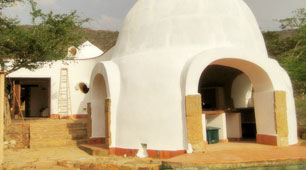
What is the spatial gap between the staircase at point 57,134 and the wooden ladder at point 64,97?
278cm

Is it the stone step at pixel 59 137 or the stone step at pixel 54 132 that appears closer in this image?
the stone step at pixel 59 137

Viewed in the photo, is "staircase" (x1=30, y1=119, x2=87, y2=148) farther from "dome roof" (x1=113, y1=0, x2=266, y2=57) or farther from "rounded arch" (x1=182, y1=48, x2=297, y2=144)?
"rounded arch" (x1=182, y1=48, x2=297, y2=144)

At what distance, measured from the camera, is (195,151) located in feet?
22.7

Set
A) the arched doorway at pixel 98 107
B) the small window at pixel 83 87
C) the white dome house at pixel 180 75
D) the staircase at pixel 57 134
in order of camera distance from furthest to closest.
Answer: the small window at pixel 83 87 → the staircase at pixel 57 134 → the arched doorway at pixel 98 107 → the white dome house at pixel 180 75

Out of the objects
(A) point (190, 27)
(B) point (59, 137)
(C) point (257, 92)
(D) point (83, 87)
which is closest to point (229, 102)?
(C) point (257, 92)

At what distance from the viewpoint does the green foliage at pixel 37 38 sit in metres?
11.1

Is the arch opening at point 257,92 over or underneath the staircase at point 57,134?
over

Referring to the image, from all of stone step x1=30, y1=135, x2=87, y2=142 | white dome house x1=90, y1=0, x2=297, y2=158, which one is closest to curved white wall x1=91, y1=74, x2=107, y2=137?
white dome house x1=90, y1=0, x2=297, y2=158

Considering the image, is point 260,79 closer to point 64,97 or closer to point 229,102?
point 229,102

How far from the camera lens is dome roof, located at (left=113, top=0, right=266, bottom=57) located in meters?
7.97

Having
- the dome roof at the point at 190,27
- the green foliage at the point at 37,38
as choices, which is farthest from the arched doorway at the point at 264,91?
the green foliage at the point at 37,38

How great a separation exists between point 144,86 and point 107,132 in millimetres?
1989

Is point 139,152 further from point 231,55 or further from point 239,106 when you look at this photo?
point 239,106

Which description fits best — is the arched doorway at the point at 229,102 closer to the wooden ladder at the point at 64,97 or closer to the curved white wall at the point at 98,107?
the curved white wall at the point at 98,107
